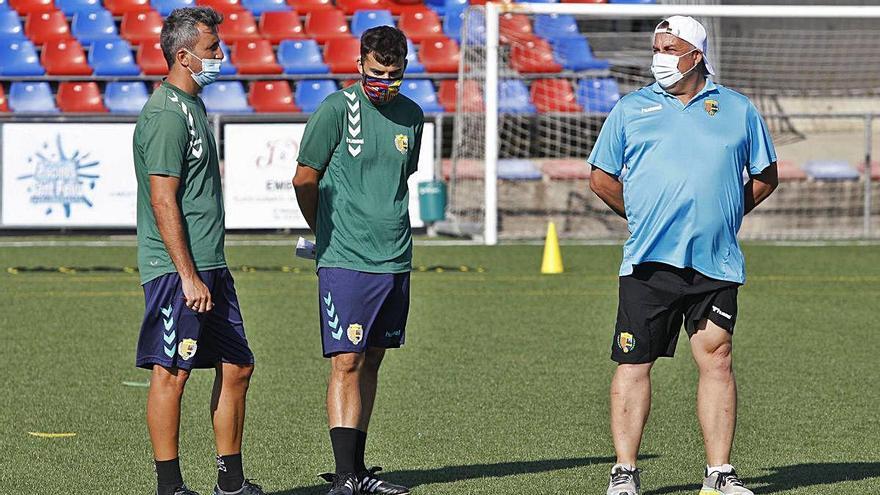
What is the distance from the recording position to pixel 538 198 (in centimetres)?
2133

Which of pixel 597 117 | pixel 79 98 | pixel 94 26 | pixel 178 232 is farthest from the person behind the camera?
pixel 94 26

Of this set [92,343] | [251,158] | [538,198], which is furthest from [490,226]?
[92,343]

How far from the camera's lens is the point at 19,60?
79.4 feet

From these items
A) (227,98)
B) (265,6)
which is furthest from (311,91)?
(265,6)

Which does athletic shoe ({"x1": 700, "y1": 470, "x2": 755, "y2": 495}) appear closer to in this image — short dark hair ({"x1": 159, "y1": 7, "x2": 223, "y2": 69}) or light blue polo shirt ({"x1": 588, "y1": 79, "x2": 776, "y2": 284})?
light blue polo shirt ({"x1": 588, "y1": 79, "x2": 776, "y2": 284})

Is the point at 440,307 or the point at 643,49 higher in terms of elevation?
the point at 643,49

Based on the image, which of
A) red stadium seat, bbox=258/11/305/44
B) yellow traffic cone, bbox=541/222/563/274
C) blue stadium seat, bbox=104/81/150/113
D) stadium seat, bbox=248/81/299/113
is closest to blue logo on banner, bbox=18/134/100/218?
blue stadium seat, bbox=104/81/150/113

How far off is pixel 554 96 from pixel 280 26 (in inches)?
200

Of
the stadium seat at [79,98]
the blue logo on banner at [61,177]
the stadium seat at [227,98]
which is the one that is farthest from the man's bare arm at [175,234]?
the stadium seat at [79,98]

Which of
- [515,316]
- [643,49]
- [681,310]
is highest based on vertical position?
[643,49]

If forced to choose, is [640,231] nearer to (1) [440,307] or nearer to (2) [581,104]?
(1) [440,307]

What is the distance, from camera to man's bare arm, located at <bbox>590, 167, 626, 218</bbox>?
5949 mm

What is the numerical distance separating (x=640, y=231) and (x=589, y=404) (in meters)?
2.57

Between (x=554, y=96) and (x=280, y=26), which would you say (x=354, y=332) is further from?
(x=280, y=26)
